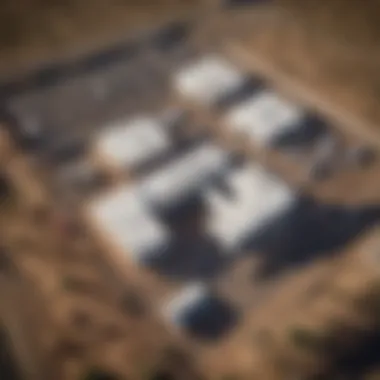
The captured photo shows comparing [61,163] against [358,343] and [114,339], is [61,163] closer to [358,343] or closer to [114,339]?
[114,339]

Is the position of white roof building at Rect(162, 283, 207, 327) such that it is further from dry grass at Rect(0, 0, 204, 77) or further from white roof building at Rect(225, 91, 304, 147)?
dry grass at Rect(0, 0, 204, 77)

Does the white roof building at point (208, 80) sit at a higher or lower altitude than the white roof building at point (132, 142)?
higher

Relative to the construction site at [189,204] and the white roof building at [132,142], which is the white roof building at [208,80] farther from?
the white roof building at [132,142]

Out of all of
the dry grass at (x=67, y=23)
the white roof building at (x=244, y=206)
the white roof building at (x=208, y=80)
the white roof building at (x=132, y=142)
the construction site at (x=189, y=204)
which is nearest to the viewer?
the construction site at (x=189, y=204)

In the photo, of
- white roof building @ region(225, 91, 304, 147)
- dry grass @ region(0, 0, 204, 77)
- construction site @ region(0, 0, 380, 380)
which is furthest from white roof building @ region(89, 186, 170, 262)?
dry grass @ region(0, 0, 204, 77)

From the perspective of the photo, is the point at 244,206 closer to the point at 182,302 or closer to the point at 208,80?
the point at 182,302

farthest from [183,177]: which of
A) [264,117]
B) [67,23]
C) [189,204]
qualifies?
[67,23]

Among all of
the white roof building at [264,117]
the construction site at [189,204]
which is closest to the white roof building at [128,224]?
the construction site at [189,204]
